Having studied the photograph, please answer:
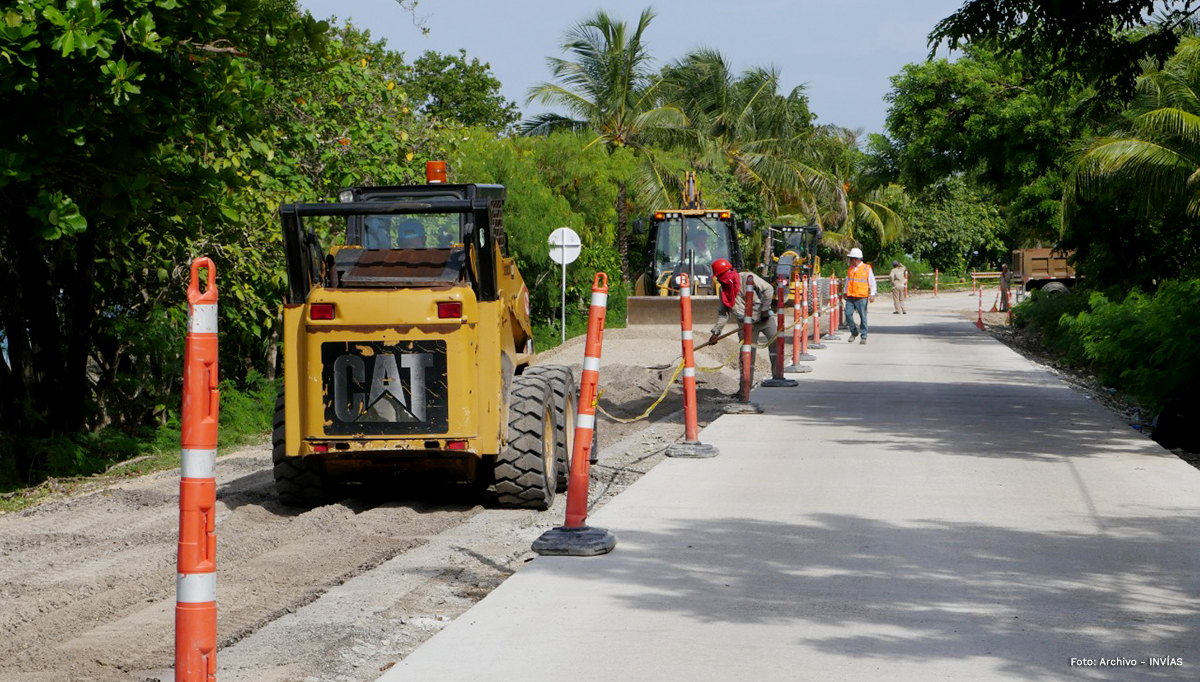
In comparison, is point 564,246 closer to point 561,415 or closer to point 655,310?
point 655,310

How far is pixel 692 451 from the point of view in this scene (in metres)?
11.5

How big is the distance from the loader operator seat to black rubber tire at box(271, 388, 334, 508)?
1.44 meters

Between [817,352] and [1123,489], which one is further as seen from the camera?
[817,352]

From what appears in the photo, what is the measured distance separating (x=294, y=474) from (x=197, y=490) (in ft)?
18.3

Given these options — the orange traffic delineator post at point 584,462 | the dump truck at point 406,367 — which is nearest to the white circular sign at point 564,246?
the dump truck at point 406,367

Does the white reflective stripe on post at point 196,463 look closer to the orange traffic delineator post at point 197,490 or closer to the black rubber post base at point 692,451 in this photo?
the orange traffic delineator post at point 197,490

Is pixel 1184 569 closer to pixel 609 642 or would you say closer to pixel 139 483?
pixel 609 642

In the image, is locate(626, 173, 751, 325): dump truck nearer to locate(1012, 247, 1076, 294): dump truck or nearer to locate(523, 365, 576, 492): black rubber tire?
locate(1012, 247, 1076, 294): dump truck

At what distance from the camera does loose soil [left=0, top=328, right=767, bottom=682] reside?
575cm

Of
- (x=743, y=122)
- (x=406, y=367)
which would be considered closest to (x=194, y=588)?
(x=406, y=367)

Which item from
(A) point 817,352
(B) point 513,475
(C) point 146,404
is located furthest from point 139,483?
(A) point 817,352

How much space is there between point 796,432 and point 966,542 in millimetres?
5517

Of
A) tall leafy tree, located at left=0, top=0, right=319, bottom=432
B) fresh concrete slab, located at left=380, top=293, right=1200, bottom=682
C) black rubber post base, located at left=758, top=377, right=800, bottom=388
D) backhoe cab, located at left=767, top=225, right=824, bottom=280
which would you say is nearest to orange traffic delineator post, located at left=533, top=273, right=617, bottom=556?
fresh concrete slab, located at left=380, top=293, right=1200, bottom=682

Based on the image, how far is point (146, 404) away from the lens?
17.8 meters
